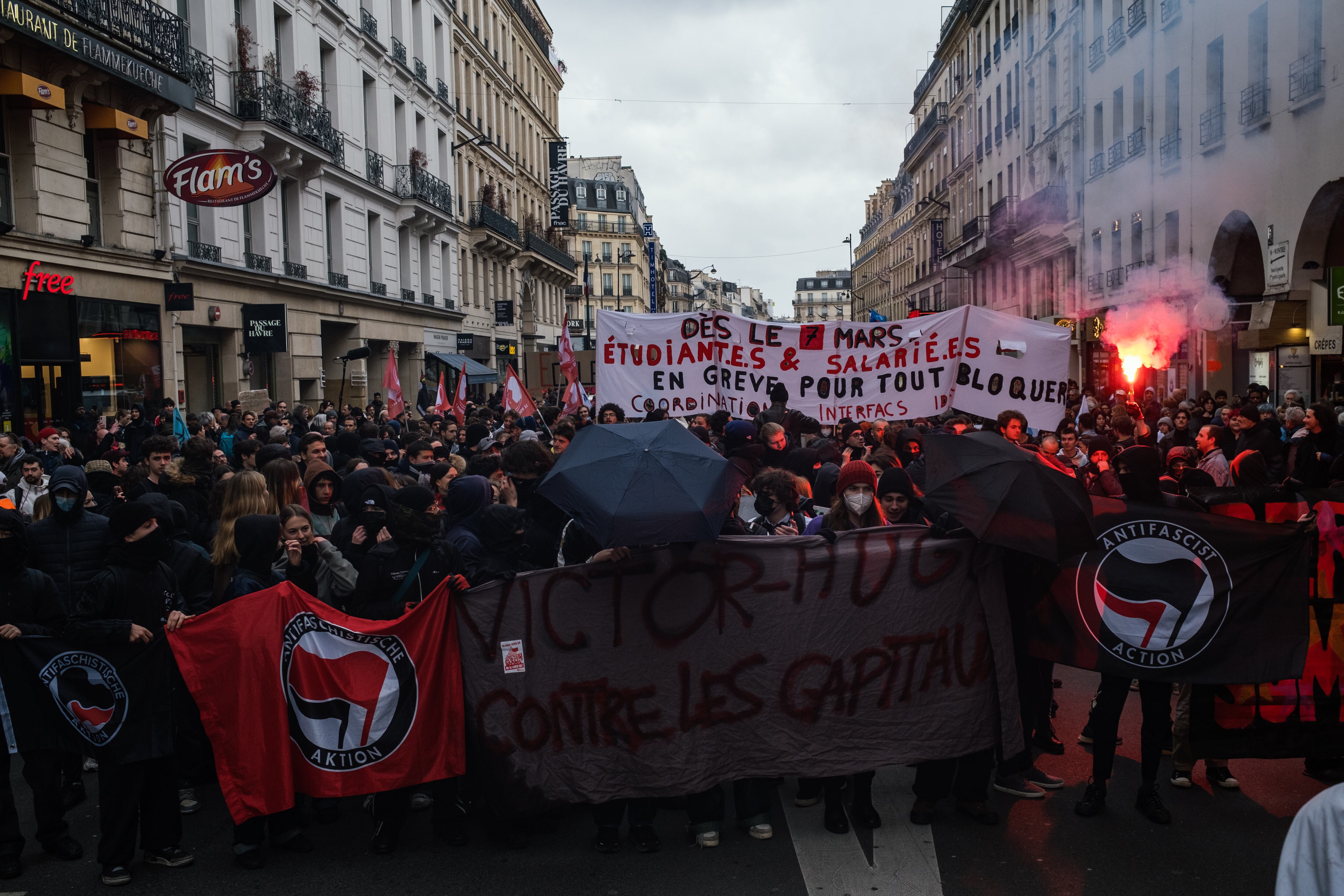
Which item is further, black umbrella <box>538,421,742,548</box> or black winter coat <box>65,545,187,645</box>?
black winter coat <box>65,545,187,645</box>

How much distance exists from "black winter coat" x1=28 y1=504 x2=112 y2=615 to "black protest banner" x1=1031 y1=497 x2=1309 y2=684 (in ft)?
16.7

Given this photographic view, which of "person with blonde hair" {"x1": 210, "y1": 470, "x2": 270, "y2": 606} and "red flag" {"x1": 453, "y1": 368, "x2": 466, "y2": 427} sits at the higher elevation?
"red flag" {"x1": 453, "y1": 368, "x2": 466, "y2": 427}

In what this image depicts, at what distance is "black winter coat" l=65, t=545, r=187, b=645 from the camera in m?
4.74

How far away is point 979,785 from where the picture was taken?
510cm

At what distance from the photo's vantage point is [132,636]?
15.6 ft

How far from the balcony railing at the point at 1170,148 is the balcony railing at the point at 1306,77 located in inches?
230

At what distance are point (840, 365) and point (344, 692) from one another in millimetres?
6261

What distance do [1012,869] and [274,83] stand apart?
22799mm

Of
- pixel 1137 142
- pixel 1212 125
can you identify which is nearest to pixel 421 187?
pixel 1137 142

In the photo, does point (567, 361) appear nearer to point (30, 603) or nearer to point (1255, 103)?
point (30, 603)

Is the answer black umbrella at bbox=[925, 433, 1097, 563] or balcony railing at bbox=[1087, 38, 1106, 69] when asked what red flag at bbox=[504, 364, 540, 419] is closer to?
black umbrella at bbox=[925, 433, 1097, 563]

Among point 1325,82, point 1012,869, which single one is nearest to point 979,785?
point 1012,869

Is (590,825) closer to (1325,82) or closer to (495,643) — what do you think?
(495,643)

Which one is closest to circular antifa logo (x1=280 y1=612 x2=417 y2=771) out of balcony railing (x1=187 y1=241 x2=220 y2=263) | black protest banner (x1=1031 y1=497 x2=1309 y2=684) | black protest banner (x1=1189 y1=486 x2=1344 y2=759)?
black protest banner (x1=1031 y1=497 x2=1309 y2=684)
